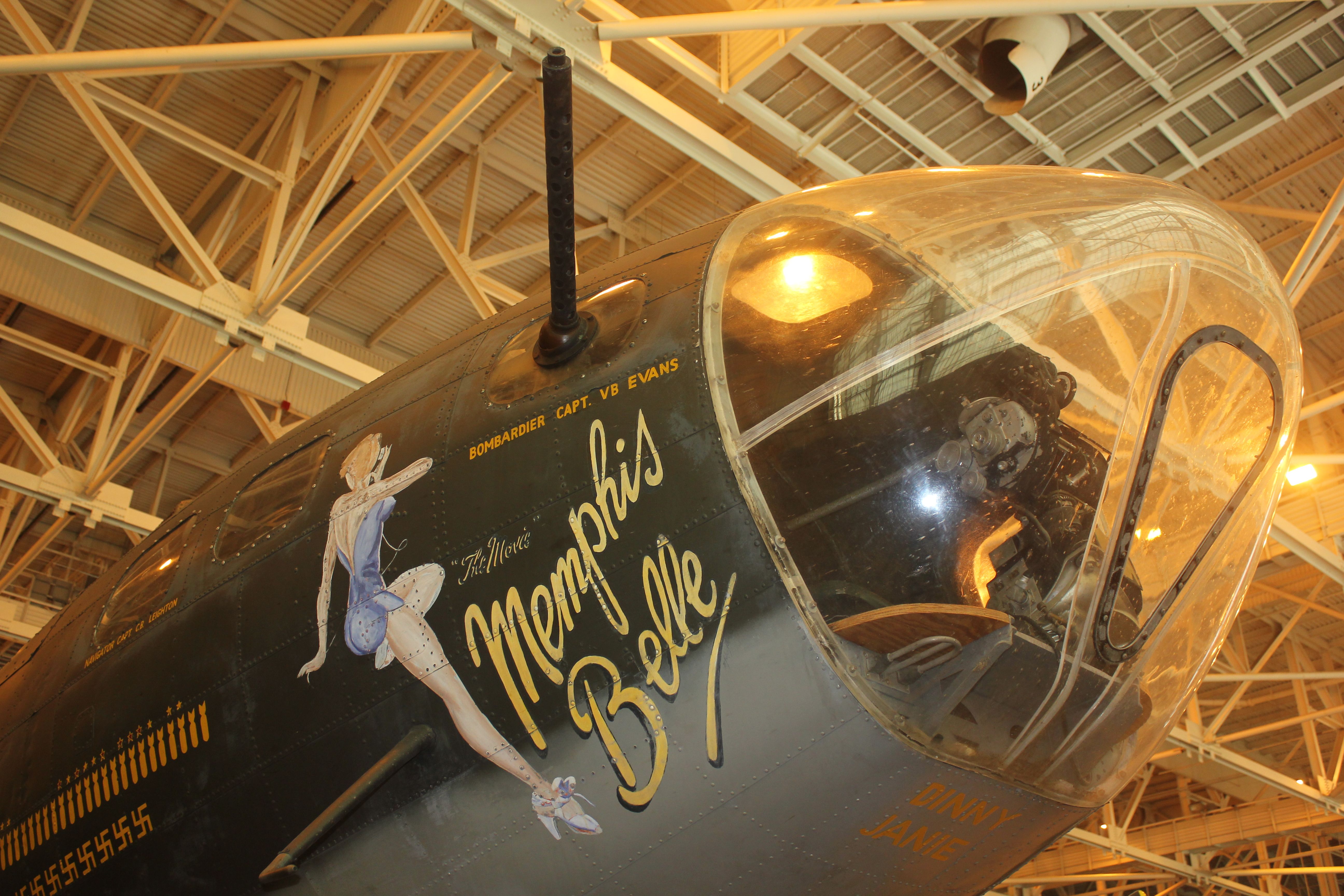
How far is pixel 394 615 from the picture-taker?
4070mm

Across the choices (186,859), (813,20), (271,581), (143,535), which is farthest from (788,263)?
(143,535)

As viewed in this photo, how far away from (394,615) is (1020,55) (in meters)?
8.88

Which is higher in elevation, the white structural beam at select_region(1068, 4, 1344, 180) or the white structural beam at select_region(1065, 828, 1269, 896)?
the white structural beam at select_region(1068, 4, 1344, 180)

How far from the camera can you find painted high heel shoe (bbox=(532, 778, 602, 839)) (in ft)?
11.8

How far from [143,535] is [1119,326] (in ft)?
66.5

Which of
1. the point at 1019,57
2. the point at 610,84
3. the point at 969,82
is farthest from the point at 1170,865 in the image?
the point at 610,84

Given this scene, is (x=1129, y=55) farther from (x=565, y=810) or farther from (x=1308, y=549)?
(x=565, y=810)

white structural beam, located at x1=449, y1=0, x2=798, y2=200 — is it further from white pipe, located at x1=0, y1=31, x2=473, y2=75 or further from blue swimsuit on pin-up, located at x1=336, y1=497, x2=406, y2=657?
blue swimsuit on pin-up, located at x1=336, y1=497, x2=406, y2=657

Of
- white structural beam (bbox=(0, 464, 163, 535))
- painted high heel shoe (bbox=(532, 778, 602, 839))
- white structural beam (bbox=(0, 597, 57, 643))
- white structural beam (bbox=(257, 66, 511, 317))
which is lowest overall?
painted high heel shoe (bbox=(532, 778, 602, 839))

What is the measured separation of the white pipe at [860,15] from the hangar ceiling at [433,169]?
0.97 ft

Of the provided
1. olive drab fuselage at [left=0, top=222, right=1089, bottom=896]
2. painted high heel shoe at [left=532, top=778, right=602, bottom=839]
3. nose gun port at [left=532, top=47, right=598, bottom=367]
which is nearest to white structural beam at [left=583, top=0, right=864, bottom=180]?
nose gun port at [left=532, top=47, right=598, bottom=367]

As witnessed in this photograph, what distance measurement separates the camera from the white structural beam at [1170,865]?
23516 millimetres

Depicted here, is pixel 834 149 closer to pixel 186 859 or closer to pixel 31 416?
pixel 186 859

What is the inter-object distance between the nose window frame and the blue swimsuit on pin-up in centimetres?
245
